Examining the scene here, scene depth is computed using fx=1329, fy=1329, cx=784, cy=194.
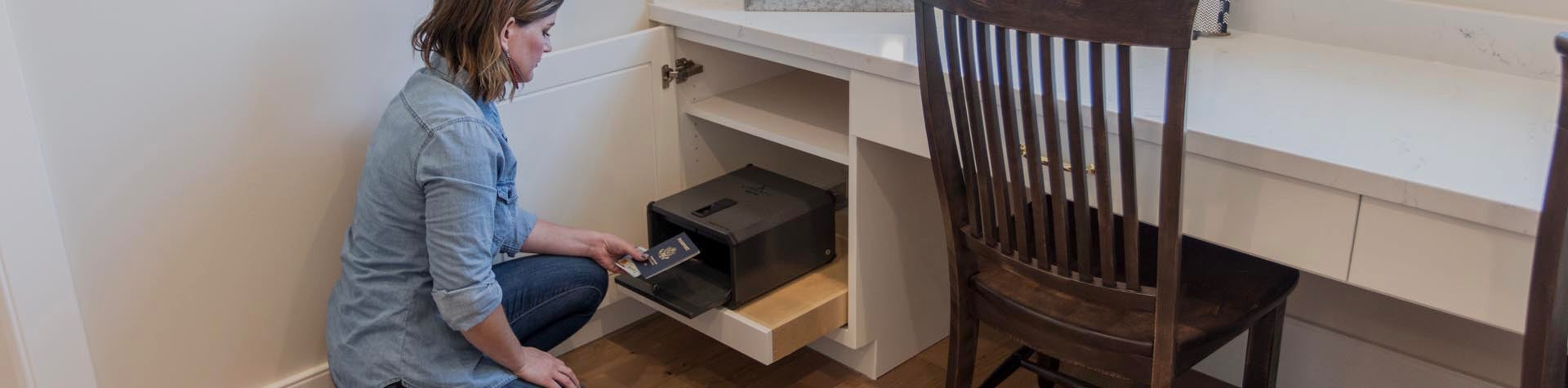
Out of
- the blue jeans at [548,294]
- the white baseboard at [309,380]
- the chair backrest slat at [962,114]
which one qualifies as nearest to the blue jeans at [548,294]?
the blue jeans at [548,294]

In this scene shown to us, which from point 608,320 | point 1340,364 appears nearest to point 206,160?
point 608,320

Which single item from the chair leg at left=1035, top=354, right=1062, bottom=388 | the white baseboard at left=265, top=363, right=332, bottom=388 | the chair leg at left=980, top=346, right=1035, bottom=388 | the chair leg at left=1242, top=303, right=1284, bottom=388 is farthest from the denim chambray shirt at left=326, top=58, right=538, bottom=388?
the chair leg at left=1242, top=303, right=1284, bottom=388

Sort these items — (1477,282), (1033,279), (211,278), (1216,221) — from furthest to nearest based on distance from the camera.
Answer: (211,278) → (1033,279) → (1216,221) → (1477,282)

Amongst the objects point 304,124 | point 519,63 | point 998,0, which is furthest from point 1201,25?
point 304,124

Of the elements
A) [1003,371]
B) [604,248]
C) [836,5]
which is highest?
[836,5]

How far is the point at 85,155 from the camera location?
1728 mm

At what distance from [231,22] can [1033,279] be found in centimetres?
112

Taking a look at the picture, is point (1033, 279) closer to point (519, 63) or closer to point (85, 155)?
point (519, 63)

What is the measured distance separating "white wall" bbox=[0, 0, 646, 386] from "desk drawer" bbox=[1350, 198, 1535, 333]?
4.42 ft

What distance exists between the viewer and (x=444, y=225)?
1.68m

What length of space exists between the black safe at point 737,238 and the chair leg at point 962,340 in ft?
1.23

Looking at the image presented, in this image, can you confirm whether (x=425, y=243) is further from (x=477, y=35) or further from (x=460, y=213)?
(x=477, y=35)

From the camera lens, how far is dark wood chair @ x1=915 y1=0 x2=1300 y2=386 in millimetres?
1480

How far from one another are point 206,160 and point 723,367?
0.97 metres
